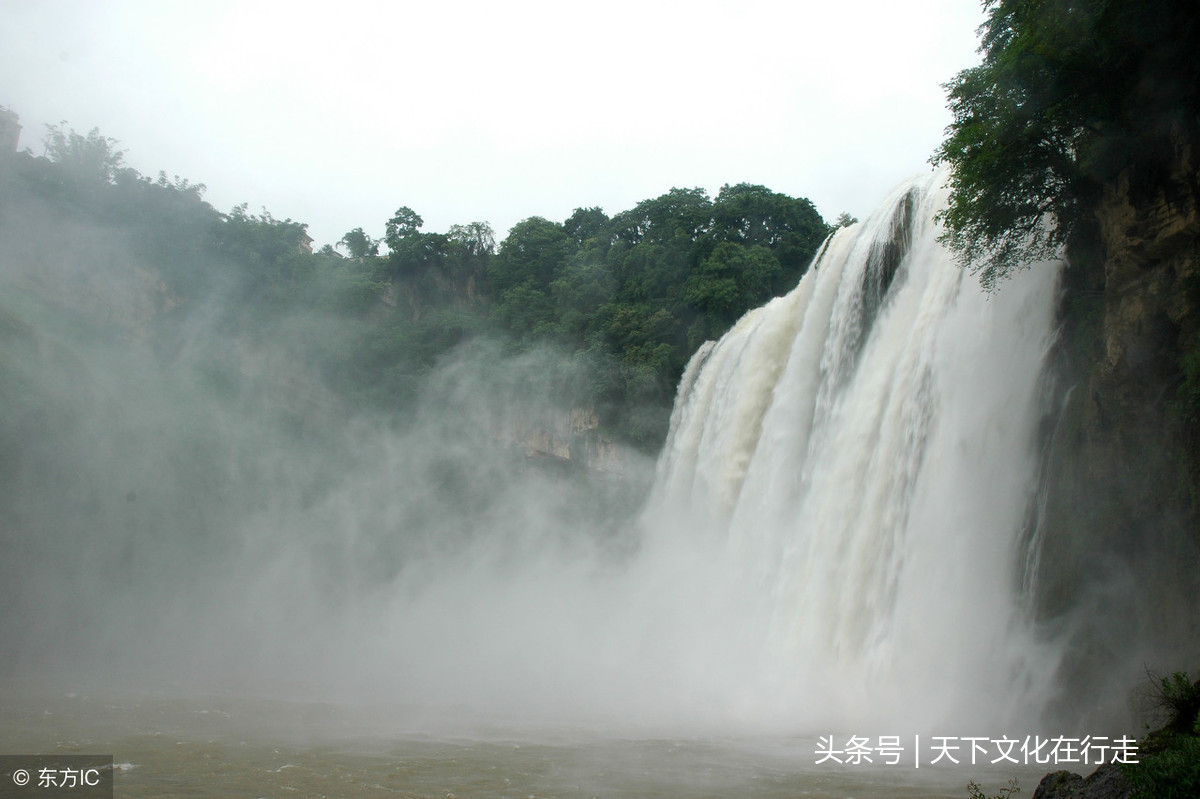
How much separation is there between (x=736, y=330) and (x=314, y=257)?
20391 millimetres

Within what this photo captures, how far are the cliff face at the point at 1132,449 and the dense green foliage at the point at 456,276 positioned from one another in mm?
18106

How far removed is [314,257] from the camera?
120ft

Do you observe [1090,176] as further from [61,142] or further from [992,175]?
[61,142]

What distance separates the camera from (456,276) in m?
37.8

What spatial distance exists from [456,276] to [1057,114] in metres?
30.2

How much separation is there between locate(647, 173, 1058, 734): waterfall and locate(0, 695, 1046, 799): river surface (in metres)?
2.11

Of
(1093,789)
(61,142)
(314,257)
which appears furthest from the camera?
(314,257)

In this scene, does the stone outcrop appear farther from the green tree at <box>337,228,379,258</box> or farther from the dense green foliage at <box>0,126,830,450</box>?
the green tree at <box>337,228,379,258</box>

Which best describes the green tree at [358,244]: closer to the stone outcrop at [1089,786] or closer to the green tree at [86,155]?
the green tree at [86,155]

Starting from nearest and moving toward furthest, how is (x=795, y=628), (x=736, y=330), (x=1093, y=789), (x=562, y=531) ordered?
(x=1093, y=789) < (x=795, y=628) < (x=736, y=330) < (x=562, y=531)

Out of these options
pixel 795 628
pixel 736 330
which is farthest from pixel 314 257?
pixel 795 628

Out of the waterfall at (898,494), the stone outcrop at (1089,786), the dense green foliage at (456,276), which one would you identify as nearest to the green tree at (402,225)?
the dense green foliage at (456,276)

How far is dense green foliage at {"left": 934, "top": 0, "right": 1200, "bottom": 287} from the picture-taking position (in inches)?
361

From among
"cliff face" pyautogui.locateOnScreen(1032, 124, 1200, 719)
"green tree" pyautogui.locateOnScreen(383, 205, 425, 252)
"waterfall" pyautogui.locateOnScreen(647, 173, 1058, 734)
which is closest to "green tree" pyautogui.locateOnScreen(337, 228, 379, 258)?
"green tree" pyautogui.locateOnScreen(383, 205, 425, 252)
